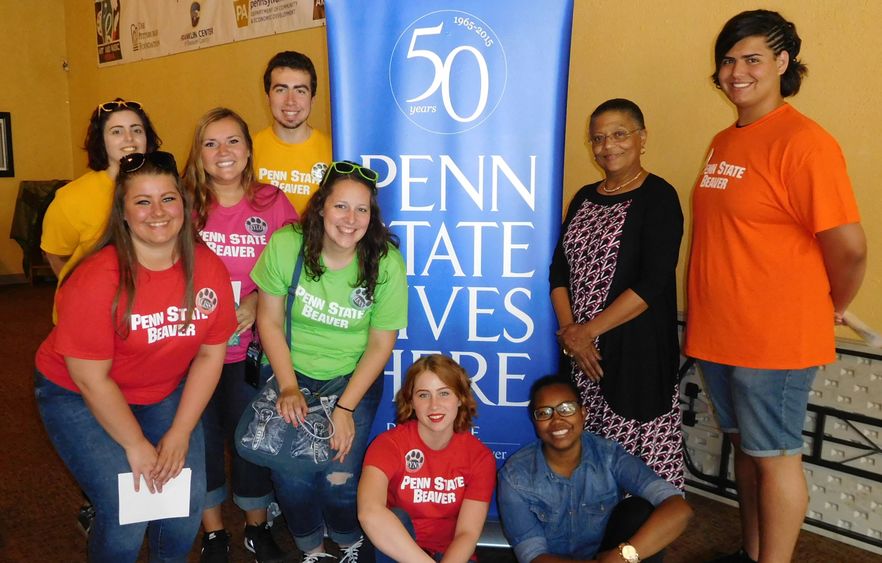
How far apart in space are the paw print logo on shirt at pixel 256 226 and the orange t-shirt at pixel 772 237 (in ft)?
4.04

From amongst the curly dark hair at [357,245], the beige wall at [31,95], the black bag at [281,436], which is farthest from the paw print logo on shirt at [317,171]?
the beige wall at [31,95]

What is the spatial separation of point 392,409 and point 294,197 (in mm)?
787

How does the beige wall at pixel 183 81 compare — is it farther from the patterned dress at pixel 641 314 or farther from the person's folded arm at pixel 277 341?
the patterned dress at pixel 641 314

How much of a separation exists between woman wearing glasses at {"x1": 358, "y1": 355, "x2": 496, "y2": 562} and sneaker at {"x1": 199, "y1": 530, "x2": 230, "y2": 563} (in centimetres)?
57

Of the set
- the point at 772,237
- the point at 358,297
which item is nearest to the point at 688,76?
the point at 772,237

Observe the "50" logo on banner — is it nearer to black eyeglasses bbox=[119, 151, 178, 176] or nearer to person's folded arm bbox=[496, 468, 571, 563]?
black eyeglasses bbox=[119, 151, 178, 176]

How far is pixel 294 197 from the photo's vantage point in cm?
237

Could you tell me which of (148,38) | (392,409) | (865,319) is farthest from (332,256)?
(148,38)

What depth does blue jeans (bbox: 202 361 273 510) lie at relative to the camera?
6.71 feet

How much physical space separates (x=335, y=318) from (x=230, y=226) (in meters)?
0.43

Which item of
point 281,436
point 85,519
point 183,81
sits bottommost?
point 85,519

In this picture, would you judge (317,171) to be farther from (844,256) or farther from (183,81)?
(183,81)

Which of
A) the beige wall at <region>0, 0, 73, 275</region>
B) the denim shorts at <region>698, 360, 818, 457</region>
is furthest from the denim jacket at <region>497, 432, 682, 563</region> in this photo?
the beige wall at <region>0, 0, 73, 275</region>

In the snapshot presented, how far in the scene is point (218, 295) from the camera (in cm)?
172
